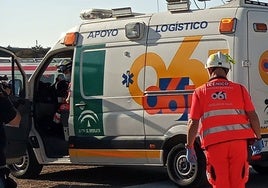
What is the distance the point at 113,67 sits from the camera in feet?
31.2

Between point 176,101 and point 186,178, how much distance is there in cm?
108

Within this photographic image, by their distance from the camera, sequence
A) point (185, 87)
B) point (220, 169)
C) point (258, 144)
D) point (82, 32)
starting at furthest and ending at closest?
point (82, 32) → point (185, 87) → point (258, 144) → point (220, 169)

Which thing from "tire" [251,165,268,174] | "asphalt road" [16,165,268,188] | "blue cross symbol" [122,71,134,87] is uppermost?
"blue cross symbol" [122,71,134,87]

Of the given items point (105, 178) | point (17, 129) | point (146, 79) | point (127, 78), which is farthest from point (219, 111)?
point (105, 178)

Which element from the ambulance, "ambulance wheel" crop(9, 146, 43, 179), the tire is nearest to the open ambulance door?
the ambulance

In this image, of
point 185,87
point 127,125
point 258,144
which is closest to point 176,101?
point 185,87

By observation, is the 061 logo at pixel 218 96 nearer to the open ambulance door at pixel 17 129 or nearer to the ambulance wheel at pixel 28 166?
the open ambulance door at pixel 17 129

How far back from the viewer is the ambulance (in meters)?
8.53

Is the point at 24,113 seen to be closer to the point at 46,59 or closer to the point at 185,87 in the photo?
the point at 46,59

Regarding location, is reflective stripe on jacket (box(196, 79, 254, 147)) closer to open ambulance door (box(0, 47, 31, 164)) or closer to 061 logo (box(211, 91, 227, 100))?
061 logo (box(211, 91, 227, 100))

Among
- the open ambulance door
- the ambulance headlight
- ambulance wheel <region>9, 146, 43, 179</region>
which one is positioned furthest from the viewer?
ambulance wheel <region>9, 146, 43, 179</region>

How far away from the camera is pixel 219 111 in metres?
5.67

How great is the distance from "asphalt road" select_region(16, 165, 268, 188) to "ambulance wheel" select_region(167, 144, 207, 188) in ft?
1.65

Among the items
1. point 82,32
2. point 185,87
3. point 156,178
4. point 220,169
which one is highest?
point 82,32
